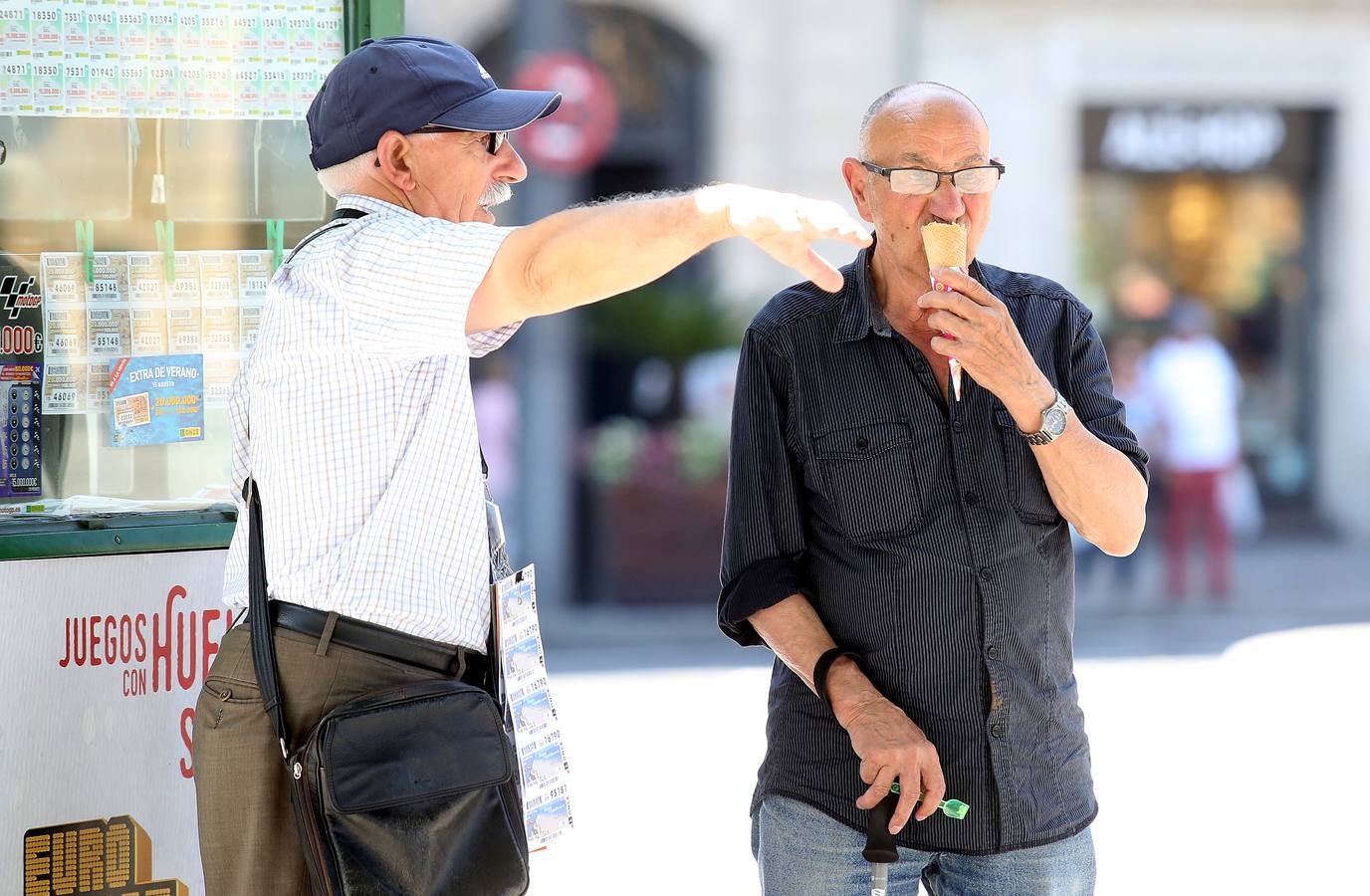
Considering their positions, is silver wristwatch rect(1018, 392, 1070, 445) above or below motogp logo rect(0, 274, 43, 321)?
below

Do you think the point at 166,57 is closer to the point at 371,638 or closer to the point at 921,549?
the point at 371,638

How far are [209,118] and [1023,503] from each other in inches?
75.3

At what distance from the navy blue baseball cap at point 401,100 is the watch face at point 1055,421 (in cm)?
87

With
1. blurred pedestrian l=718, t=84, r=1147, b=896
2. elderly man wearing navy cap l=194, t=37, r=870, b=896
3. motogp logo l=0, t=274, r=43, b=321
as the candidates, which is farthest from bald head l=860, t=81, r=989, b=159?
motogp logo l=0, t=274, r=43, b=321

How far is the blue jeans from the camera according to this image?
2.49 meters

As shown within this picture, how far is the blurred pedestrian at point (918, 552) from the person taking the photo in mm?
2488

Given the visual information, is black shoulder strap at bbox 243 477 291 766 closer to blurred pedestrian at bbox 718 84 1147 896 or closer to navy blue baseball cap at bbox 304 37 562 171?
navy blue baseball cap at bbox 304 37 562 171

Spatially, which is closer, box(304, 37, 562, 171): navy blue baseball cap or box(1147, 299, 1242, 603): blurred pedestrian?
box(304, 37, 562, 171): navy blue baseball cap

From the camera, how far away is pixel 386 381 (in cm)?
224

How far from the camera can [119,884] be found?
3.22 m

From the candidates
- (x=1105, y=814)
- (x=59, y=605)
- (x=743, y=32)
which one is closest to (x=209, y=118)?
(x=59, y=605)

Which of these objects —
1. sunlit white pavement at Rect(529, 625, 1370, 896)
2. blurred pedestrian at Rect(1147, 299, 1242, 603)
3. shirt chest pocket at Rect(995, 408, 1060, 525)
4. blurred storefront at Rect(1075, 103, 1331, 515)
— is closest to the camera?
shirt chest pocket at Rect(995, 408, 1060, 525)

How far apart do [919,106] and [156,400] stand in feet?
5.68

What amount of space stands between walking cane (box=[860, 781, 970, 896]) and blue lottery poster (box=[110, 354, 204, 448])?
1717 millimetres
